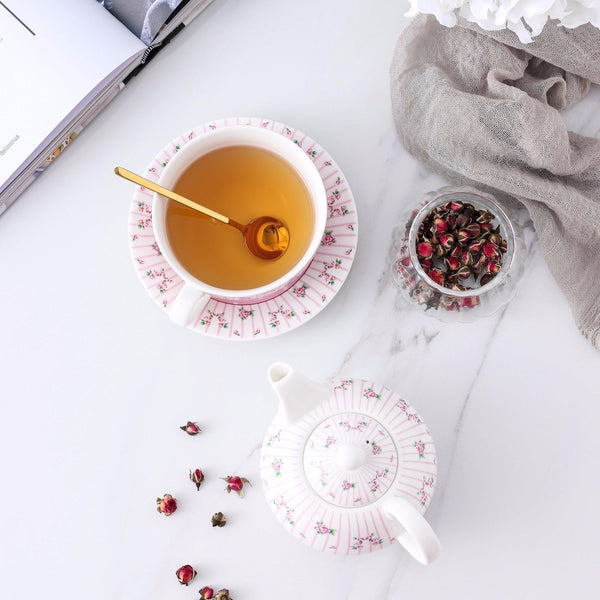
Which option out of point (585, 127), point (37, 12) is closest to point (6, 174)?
point (37, 12)

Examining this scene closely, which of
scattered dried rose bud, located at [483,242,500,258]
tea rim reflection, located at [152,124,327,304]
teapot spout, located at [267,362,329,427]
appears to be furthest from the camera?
scattered dried rose bud, located at [483,242,500,258]

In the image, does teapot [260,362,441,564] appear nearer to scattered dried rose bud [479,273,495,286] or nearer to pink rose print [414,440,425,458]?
pink rose print [414,440,425,458]

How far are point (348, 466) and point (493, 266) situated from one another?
34 centimetres

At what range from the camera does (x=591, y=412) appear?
2.97 feet

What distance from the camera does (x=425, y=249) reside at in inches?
34.1

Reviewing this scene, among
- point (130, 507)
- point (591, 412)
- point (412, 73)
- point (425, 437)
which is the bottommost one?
point (130, 507)

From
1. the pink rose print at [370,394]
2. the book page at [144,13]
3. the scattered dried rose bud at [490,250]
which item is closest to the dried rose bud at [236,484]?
the pink rose print at [370,394]

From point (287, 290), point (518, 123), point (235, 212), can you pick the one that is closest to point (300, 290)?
point (287, 290)

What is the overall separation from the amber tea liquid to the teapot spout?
203 millimetres

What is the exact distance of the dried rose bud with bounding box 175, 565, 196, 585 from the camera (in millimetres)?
880

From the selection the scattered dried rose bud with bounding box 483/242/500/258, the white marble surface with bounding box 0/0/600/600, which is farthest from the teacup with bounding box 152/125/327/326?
the scattered dried rose bud with bounding box 483/242/500/258

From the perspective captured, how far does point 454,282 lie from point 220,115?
397 millimetres

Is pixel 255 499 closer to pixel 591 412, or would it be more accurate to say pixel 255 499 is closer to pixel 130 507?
pixel 130 507

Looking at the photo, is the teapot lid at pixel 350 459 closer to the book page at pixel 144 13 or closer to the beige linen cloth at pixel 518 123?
the beige linen cloth at pixel 518 123
